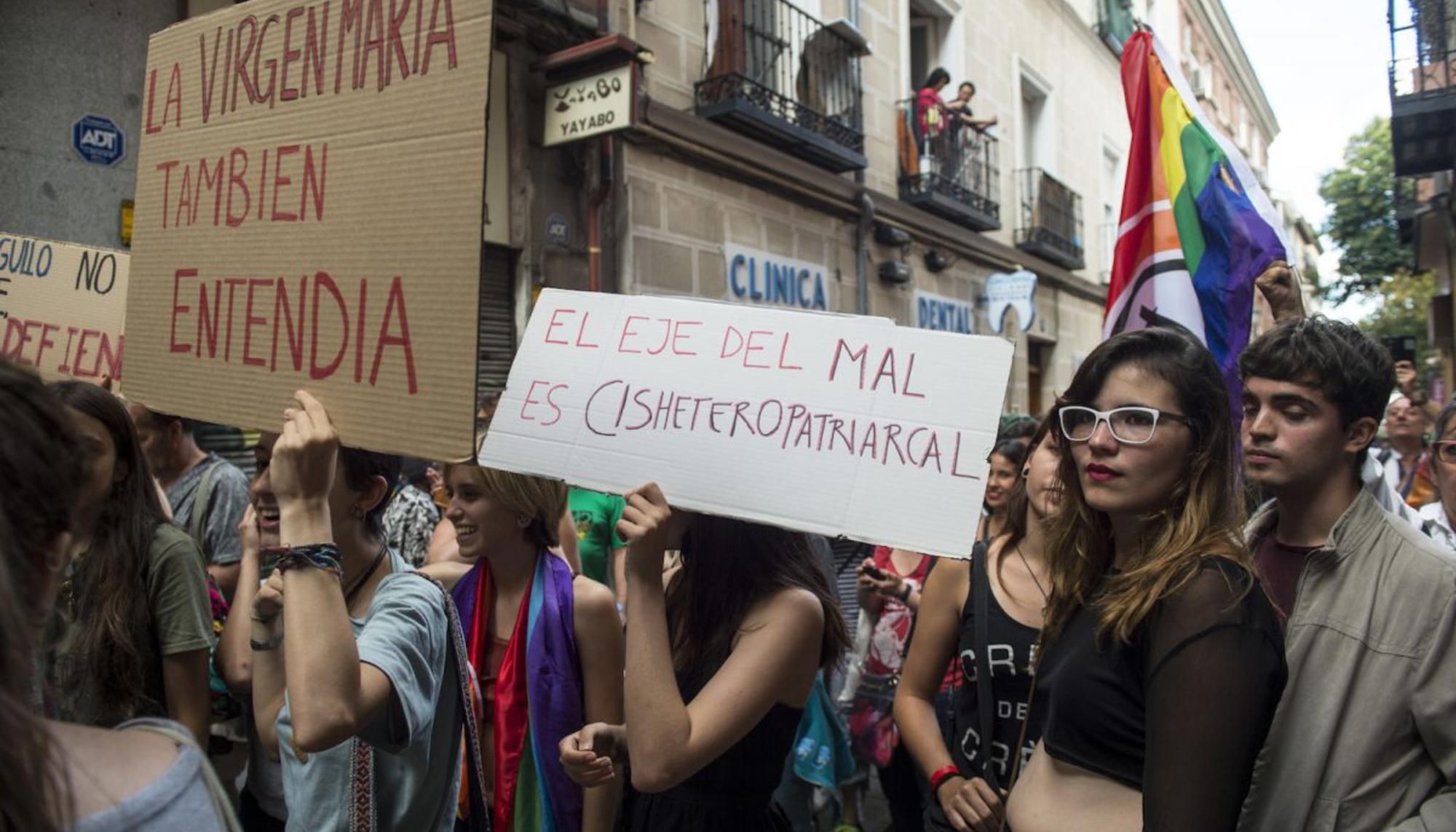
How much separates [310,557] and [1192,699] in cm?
130

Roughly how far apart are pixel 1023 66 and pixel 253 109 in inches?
568

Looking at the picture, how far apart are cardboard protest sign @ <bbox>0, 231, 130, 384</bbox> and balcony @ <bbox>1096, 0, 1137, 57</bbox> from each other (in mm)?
17242

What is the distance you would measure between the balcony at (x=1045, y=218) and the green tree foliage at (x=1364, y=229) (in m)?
11.4

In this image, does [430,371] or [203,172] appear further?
[203,172]

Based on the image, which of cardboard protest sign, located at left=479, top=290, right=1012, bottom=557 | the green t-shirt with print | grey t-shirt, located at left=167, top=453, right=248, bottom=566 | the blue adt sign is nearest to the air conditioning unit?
the blue adt sign

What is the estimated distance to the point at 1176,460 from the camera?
65.3 inches

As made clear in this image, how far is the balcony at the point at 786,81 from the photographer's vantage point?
8.49 meters

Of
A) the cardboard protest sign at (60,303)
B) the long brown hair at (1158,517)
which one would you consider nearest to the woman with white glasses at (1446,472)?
the long brown hair at (1158,517)

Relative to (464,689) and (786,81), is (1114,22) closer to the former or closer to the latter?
(786,81)

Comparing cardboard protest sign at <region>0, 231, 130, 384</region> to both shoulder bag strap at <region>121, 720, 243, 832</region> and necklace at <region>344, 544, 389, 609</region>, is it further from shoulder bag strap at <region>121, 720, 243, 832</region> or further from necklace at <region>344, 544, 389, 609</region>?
shoulder bag strap at <region>121, 720, 243, 832</region>

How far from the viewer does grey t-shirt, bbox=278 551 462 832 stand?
5.70 feet

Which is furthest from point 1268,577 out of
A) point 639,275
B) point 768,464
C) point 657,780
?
point 639,275

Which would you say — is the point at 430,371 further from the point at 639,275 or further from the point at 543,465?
the point at 639,275

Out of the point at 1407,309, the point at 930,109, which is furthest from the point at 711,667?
the point at 1407,309
